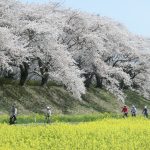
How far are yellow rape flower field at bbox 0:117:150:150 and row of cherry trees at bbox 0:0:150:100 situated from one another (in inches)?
688

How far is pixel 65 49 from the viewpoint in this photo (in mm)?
45844

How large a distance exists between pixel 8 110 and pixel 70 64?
8.40m

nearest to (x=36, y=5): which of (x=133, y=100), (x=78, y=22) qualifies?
(x=78, y=22)

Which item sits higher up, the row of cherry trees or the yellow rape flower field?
the row of cherry trees

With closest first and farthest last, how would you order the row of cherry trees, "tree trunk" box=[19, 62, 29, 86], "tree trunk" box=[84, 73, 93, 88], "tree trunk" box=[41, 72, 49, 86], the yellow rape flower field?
1. the yellow rape flower field
2. the row of cherry trees
3. "tree trunk" box=[19, 62, 29, 86]
4. "tree trunk" box=[41, 72, 49, 86]
5. "tree trunk" box=[84, 73, 93, 88]

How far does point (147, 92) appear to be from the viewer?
2549 inches

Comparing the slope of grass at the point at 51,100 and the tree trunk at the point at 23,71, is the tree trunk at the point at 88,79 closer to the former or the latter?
the slope of grass at the point at 51,100

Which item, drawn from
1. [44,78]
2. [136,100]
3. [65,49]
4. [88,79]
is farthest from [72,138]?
[136,100]

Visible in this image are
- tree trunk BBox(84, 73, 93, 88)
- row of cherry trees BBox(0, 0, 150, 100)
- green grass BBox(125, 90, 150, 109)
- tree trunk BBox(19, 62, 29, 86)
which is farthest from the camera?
green grass BBox(125, 90, 150, 109)

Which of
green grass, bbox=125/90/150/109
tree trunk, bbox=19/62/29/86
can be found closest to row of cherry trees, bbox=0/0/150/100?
tree trunk, bbox=19/62/29/86

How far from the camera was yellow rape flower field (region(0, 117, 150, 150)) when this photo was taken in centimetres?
1764

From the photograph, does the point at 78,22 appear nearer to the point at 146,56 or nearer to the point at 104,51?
the point at 104,51

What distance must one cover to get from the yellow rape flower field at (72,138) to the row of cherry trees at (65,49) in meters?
17.5

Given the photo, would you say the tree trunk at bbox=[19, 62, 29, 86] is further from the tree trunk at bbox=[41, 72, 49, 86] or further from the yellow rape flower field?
the yellow rape flower field
